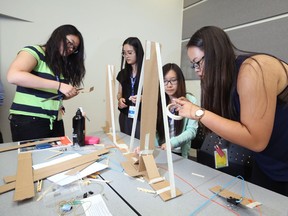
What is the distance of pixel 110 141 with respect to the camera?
1.27 m

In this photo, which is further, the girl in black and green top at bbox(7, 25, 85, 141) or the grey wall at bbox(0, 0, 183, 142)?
the grey wall at bbox(0, 0, 183, 142)

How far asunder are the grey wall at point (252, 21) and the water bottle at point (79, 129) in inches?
71.0

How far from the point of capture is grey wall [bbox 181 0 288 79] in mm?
1685

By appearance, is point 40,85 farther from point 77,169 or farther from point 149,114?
point 149,114

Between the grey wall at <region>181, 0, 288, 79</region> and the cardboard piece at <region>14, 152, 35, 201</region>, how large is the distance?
6.83 ft

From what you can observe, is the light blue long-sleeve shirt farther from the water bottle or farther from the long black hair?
the long black hair

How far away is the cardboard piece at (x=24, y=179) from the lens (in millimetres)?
637

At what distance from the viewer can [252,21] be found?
1907 millimetres

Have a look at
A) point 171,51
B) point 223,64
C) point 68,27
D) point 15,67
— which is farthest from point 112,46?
point 223,64

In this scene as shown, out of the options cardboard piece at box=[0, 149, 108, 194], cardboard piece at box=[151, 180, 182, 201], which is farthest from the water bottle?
cardboard piece at box=[151, 180, 182, 201]

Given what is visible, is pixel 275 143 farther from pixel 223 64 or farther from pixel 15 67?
pixel 15 67

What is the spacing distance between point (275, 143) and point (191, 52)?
0.52 metres

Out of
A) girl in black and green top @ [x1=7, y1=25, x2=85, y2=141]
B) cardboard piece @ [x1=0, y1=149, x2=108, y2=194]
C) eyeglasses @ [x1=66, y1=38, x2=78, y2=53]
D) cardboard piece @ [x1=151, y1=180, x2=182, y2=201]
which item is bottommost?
cardboard piece @ [x1=151, y1=180, x2=182, y2=201]

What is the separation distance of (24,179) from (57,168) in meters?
0.13
